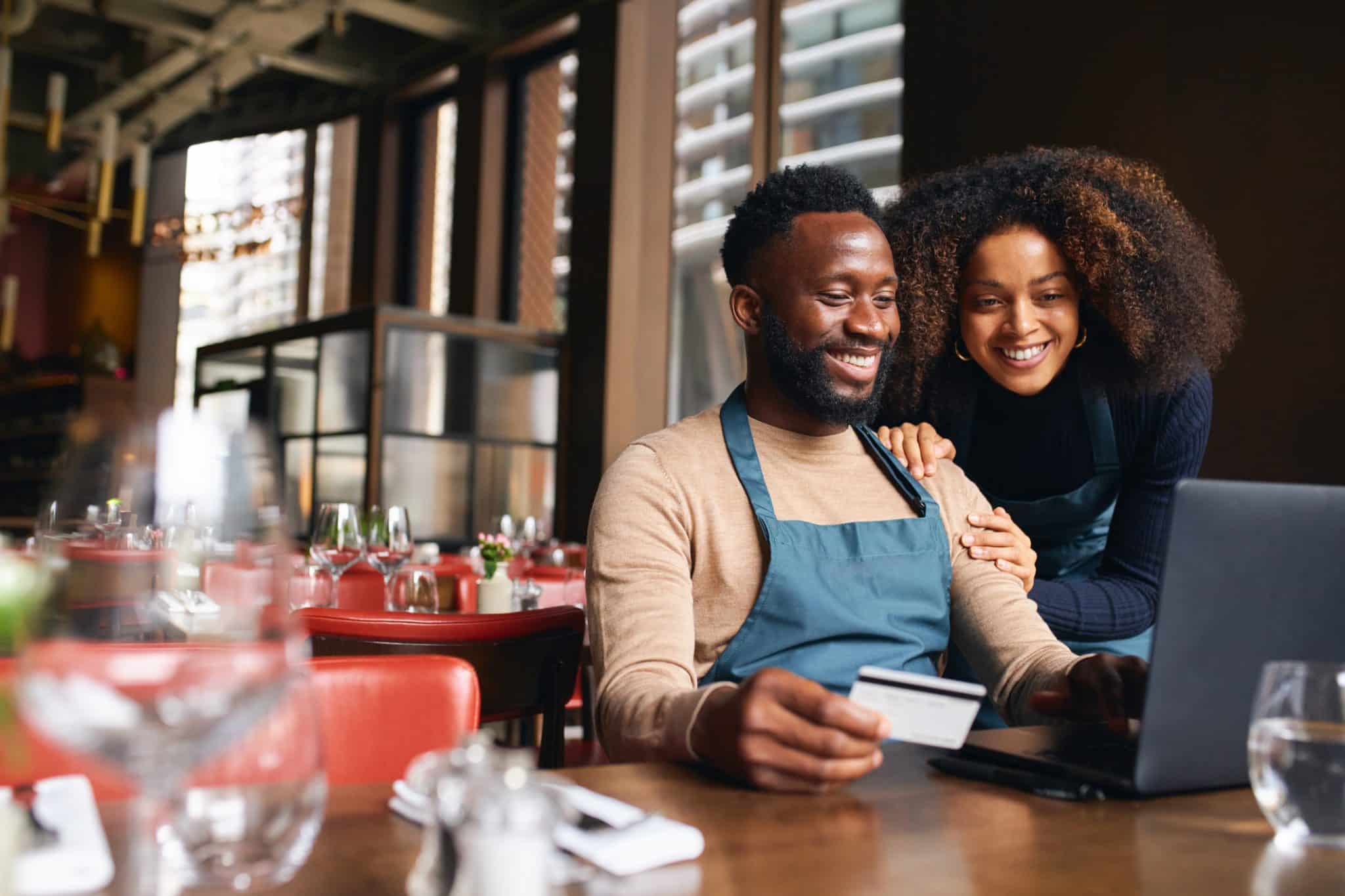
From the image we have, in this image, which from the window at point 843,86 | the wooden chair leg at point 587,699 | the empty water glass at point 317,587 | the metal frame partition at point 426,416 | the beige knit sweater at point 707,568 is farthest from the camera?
the metal frame partition at point 426,416

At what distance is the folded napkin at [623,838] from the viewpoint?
0.73 meters

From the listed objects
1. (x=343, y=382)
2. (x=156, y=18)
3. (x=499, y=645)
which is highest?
(x=156, y=18)

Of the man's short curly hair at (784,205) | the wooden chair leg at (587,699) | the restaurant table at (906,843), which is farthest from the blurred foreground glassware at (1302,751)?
the wooden chair leg at (587,699)

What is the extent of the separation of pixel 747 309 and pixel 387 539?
1322mm

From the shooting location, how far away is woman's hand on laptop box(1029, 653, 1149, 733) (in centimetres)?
120

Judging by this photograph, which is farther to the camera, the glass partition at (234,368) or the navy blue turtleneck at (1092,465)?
the glass partition at (234,368)

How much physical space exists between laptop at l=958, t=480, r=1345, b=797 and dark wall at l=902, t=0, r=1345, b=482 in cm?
243

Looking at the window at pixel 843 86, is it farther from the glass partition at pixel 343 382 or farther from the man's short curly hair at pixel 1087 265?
the glass partition at pixel 343 382

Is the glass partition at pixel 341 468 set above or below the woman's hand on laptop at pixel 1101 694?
above

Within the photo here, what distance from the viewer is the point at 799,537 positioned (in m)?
1.50

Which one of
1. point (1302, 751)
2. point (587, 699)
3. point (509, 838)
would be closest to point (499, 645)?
point (587, 699)

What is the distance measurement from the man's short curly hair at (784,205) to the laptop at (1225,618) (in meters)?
0.87

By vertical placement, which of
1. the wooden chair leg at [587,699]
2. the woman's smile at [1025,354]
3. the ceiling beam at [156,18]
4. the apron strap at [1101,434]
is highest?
the ceiling beam at [156,18]

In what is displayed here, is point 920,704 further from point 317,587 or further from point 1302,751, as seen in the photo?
point 317,587
